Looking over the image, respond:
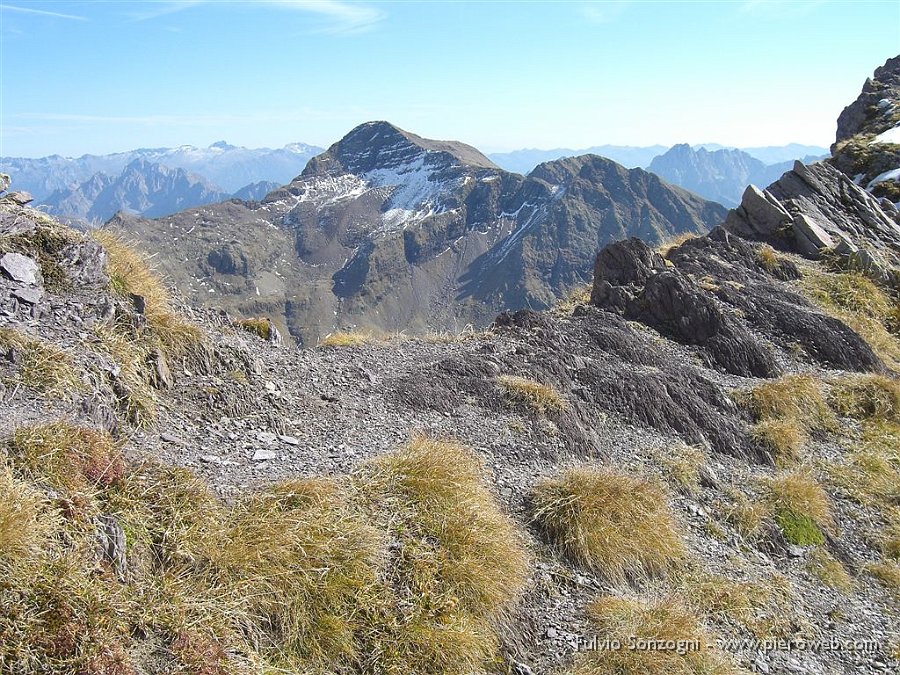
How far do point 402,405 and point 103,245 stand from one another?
6928 mm

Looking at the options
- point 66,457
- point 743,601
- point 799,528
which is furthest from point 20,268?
point 799,528

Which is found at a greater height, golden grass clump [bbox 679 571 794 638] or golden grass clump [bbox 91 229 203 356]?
golden grass clump [bbox 91 229 203 356]

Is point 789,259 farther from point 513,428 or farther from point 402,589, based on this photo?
point 402,589

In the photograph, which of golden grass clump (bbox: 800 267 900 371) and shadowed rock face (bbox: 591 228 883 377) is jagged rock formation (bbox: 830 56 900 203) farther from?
shadowed rock face (bbox: 591 228 883 377)

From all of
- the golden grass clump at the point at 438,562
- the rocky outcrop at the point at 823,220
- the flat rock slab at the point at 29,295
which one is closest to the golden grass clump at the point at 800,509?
the golden grass clump at the point at 438,562

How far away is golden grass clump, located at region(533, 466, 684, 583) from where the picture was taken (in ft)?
27.6

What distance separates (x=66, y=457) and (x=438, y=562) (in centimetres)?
461

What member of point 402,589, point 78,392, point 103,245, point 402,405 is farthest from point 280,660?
point 103,245

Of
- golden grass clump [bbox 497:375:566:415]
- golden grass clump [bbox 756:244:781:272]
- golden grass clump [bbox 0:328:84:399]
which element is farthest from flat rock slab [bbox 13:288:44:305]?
golden grass clump [bbox 756:244:781:272]

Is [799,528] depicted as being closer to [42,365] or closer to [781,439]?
[781,439]

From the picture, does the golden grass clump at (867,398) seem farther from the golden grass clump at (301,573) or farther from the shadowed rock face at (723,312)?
the golden grass clump at (301,573)

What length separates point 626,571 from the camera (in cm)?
841

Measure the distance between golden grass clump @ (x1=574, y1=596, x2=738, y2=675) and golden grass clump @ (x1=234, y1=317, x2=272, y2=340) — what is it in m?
9.63

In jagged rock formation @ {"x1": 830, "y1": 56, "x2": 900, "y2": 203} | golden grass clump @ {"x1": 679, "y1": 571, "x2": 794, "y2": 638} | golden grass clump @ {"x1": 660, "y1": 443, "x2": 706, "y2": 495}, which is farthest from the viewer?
jagged rock formation @ {"x1": 830, "y1": 56, "x2": 900, "y2": 203}
